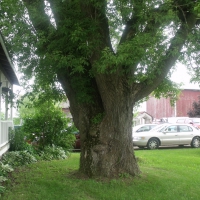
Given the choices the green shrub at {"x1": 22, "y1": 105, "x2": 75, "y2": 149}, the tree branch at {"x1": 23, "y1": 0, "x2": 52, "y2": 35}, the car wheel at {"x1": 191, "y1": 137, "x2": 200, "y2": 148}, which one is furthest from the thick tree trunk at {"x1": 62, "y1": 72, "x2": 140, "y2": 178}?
the car wheel at {"x1": 191, "y1": 137, "x2": 200, "y2": 148}

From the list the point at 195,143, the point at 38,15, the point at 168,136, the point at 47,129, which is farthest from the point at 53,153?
the point at 195,143

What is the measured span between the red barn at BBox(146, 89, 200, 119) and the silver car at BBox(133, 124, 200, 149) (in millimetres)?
23101

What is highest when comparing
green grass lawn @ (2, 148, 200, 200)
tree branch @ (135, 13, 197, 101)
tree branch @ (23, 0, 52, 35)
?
tree branch @ (23, 0, 52, 35)

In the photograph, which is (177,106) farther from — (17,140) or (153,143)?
(17,140)

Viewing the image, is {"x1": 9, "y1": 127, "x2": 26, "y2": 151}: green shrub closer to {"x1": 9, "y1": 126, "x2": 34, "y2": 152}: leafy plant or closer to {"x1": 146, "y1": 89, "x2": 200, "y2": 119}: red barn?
{"x1": 9, "y1": 126, "x2": 34, "y2": 152}: leafy plant

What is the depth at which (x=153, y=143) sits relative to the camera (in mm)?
16531

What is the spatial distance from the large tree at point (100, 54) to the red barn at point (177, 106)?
3367 centimetres

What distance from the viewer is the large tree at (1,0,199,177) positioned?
6.56 m

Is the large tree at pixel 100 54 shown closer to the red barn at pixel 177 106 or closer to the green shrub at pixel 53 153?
the green shrub at pixel 53 153

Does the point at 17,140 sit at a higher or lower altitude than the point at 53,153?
higher

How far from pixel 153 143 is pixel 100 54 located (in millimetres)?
10538

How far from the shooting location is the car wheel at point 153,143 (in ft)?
54.0

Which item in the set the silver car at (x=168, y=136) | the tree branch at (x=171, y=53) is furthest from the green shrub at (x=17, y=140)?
the tree branch at (x=171, y=53)

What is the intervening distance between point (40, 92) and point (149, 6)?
4.49m
